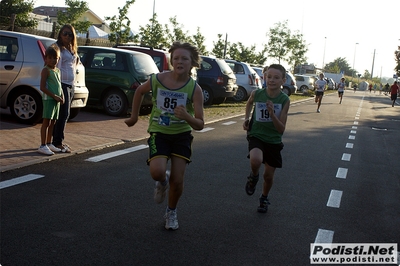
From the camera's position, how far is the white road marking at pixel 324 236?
530 centimetres

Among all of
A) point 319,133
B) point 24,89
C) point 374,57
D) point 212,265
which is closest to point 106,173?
point 212,265

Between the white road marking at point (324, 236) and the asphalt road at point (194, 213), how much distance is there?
1cm

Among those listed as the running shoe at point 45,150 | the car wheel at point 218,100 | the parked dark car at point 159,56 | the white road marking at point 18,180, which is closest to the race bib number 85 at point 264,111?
the white road marking at point 18,180

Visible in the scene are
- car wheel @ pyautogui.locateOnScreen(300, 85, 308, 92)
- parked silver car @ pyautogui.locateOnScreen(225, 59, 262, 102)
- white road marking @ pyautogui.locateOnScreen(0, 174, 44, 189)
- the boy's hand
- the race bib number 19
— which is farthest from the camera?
car wheel @ pyautogui.locateOnScreen(300, 85, 308, 92)

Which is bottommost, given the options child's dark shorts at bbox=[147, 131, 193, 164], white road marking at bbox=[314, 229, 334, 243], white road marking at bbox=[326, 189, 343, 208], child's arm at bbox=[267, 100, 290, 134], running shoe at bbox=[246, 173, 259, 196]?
white road marking at bbox=[326, 189, 343, 208]

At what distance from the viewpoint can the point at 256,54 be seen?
183ft

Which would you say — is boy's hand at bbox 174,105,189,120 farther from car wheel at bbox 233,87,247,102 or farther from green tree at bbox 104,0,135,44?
green tree at bbox 104,0,135,44

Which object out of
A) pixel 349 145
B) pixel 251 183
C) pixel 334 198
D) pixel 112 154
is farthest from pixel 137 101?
pixel 349 145

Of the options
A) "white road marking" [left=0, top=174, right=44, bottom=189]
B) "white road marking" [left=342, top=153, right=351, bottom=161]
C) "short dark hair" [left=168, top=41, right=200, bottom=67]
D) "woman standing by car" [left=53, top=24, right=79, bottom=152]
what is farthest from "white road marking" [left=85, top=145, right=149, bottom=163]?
"white road marking" [left=342, top=153, right=351, bottom=161]

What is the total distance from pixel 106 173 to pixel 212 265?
354 centimetres

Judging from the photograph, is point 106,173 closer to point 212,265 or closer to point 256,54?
point 212,265

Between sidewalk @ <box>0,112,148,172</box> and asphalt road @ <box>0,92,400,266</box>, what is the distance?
29 cm

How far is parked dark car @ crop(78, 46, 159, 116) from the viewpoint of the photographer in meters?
14.6

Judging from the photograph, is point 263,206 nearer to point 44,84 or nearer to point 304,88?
point 44,84
